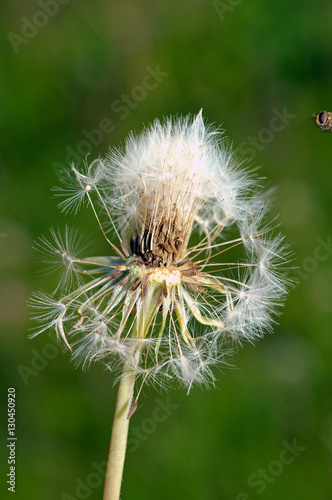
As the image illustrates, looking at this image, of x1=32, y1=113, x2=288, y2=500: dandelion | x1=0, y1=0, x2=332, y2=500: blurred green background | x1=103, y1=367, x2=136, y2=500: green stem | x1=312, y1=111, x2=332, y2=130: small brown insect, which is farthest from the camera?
x1=0, y1=0, x2=332, y2=500: blurred green background

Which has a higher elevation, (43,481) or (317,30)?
(317,30)

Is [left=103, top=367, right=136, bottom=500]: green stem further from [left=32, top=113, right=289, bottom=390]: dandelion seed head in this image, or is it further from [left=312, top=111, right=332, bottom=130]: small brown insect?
[left=312, top=111, right=332, bottom=130]: small brown insect

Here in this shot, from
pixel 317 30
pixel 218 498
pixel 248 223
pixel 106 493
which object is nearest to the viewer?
pixel 106 493

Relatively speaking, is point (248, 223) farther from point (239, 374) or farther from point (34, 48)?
point (34, 48)

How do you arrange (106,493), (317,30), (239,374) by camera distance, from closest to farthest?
1. (106,493)
2. (239,374)
3. (317,30)

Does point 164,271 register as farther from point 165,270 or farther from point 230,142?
point 230,142

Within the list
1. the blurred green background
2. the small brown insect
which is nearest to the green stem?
the small brown insect

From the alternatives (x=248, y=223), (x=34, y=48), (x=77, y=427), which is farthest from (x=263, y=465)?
(x=34, y=48)

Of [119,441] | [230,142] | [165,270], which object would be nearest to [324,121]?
[165,270]
